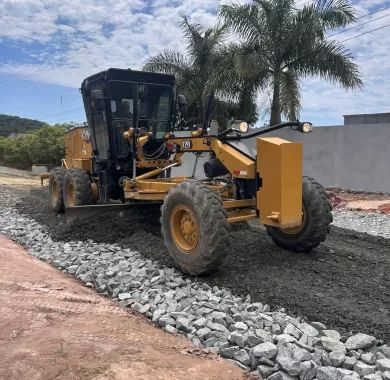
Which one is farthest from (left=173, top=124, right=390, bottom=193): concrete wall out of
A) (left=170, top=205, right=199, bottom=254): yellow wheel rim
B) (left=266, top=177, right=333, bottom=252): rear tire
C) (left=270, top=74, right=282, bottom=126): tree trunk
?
(left=170, top=205, right=199, bottom=254): yellow wheel rim

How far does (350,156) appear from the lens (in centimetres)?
1742

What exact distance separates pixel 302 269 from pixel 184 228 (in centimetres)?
158

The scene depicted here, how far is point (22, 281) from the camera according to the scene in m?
6.34

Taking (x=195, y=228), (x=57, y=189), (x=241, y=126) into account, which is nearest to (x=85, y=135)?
(x=57, y=189)

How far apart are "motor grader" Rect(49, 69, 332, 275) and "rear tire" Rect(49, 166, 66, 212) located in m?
0.03

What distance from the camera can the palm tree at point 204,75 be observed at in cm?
2102

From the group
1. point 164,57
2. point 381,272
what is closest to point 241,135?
point 381,272

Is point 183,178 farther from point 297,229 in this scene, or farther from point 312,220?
point 312,220

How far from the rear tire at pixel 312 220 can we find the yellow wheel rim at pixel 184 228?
4.90 feet

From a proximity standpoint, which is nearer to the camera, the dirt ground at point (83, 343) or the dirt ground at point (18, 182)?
the dirt ground at point (83, 343)

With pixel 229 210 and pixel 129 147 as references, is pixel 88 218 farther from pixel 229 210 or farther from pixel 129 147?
pixel 229 210

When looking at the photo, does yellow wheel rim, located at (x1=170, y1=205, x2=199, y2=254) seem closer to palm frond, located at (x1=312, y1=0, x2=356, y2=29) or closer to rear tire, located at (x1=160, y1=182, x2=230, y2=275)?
rear tire, located at (x1=160, y1=182, x2=230, y2=275)

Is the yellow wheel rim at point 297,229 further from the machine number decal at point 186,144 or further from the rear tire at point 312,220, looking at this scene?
the machine number decal at point 186,144

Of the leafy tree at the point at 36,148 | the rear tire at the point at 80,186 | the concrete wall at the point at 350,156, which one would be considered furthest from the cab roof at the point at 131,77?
the leafy tree at the point at 36,148
